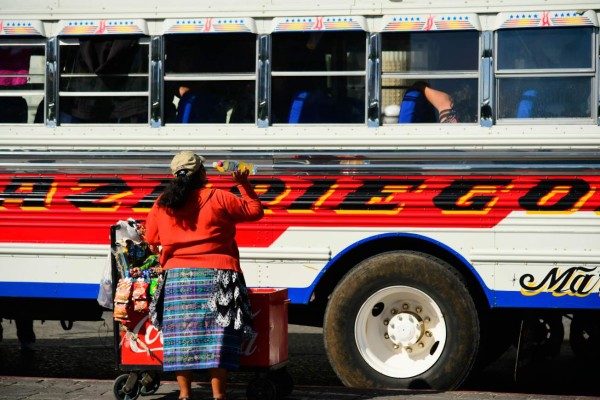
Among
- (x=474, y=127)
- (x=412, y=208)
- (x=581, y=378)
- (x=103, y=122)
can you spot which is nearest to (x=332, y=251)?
(x=412, y=208)

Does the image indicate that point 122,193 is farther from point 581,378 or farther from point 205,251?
point 581,378

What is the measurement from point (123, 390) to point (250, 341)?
36.2 inches

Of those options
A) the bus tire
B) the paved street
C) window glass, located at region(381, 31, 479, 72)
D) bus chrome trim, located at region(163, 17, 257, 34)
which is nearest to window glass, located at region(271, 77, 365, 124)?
window glass, located at region(381, 31, 479, 72)

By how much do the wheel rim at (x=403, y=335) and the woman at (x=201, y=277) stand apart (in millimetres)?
1489

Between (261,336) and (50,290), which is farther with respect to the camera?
(50,290)

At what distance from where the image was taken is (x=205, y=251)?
22.7 feet

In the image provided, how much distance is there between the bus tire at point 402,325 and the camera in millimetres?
8070

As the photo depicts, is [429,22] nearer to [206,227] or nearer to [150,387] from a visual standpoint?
[206,227]

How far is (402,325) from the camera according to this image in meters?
8.24

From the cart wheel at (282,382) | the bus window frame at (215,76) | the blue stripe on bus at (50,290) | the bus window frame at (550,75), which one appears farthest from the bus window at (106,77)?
the bus window frame at (550,75)

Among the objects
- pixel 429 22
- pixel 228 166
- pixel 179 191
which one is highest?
pixel 429 22

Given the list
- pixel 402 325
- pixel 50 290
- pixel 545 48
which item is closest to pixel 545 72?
pixel 545 48

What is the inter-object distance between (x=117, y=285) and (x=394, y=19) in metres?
2.77

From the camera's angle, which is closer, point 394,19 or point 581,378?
point 394,19
